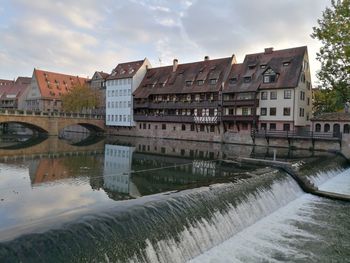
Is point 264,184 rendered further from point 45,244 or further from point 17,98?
point 17,98

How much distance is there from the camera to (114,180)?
2105cm

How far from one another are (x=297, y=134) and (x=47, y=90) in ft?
237

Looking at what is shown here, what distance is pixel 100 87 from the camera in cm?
9144

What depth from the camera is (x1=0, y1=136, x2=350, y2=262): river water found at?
8.48 meters

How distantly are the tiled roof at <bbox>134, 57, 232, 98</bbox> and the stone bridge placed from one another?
12362 millimetres

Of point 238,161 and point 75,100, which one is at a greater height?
point 75,100

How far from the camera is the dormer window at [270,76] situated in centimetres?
5162

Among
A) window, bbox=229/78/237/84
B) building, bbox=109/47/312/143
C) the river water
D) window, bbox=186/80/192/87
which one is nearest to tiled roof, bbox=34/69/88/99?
building, bbox=109/47/312/143

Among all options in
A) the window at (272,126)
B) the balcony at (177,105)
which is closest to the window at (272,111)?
the window at (272,126)

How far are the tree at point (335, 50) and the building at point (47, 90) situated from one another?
79176 mm

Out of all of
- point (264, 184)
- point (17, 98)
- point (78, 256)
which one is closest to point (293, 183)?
point (264, 184)

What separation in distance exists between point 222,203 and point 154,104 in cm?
5437

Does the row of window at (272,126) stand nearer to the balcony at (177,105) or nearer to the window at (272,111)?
the window at (272,111)

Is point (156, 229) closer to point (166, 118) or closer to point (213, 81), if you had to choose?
point (213, 81)
